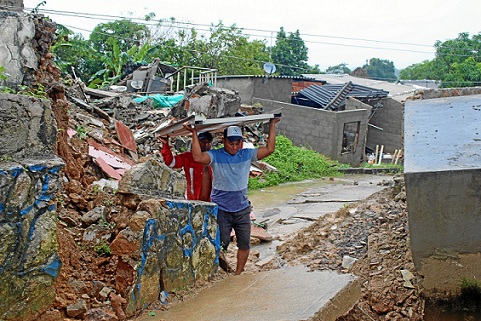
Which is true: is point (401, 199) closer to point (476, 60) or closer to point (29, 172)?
point (29, 172)

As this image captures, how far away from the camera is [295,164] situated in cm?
1959

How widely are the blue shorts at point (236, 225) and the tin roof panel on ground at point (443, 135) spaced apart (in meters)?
1.60

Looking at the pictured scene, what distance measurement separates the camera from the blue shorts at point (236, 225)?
16.9ft

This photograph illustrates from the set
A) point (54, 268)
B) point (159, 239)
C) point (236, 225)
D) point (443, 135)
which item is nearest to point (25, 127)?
point (54, 268)

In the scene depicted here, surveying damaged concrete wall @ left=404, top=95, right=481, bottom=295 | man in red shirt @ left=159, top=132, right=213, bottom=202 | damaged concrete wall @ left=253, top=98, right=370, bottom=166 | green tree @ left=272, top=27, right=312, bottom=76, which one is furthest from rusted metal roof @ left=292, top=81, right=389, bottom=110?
damaged concrete wall @ left=404, top=95, right=481, bottom=295

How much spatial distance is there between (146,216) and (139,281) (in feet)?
1.47

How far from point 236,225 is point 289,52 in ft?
135

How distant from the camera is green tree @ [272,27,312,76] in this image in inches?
1757

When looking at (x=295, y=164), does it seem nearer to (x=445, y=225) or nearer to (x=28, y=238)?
(x=445, y=225)

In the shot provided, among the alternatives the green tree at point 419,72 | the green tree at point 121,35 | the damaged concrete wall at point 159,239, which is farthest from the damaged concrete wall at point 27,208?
the green tree at point 419,72

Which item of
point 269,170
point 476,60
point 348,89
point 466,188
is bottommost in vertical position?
point 269,170

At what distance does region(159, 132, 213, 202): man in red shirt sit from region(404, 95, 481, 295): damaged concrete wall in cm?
191

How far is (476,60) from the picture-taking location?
36.0 metres

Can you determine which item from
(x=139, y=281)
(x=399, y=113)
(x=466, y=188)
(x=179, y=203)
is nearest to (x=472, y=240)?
(x=466, y=188)
